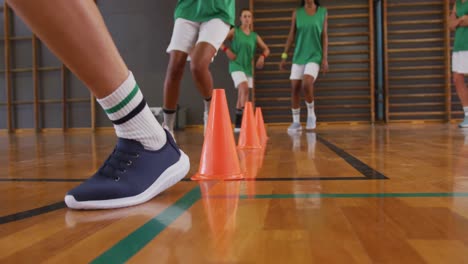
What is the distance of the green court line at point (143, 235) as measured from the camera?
0.64 metres

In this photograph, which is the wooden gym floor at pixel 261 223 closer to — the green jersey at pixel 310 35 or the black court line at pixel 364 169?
the black court line at pixel 364 169

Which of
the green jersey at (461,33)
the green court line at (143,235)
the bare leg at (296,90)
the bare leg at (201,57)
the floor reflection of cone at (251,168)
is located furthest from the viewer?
the bare leg at (296,90)

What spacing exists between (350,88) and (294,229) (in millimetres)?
7414

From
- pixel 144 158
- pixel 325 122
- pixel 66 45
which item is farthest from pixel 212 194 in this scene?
pixel 325 122

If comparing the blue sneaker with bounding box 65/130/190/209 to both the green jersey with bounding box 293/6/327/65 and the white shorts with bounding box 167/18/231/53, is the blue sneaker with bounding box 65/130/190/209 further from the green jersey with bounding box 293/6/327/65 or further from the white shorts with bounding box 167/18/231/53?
the green jersey with bounding box 293/6/327/65

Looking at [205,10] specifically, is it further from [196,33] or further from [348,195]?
[348,195]

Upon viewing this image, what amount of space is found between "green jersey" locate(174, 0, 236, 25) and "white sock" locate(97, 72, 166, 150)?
6.21ft

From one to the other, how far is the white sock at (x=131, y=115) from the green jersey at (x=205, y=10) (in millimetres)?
1892

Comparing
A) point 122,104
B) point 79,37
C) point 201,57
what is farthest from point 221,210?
point 201,57

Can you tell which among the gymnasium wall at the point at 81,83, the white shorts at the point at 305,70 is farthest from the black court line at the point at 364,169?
the gymnasium wall at the point at 81,83

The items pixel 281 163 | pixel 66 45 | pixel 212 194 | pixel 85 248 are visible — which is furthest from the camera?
Result: pixel 281 163

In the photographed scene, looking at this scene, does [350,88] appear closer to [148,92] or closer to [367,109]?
[367,109]

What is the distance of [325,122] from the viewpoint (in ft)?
25.6

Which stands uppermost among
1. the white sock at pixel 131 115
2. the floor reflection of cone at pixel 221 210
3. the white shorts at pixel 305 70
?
the white shorts at pixel 305 70
